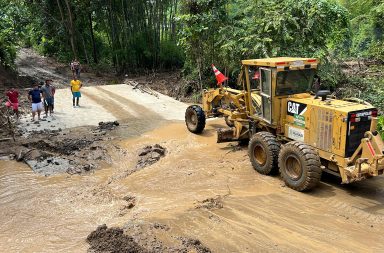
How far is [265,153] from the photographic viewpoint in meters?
8.66

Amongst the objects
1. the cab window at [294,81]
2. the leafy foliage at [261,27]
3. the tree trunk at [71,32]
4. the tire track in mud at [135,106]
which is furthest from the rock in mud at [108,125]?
the tree trunk at [71,32]

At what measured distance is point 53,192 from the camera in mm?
8430

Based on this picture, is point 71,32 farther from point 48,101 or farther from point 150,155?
point 150,155

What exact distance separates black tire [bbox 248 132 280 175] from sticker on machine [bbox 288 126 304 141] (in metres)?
0.35

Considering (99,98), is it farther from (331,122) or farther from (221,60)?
(331,122)

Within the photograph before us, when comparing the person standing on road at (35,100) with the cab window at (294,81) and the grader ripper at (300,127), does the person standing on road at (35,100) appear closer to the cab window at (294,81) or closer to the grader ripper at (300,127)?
the grader ripper at (300,127)

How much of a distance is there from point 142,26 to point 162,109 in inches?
414

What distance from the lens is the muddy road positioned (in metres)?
6.00

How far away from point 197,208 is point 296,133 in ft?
9.71

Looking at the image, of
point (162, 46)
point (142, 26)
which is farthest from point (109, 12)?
point (162, 46)

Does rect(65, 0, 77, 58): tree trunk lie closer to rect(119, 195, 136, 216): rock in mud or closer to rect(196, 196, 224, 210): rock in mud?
rect(119, 195, 136, 216): rock in mud

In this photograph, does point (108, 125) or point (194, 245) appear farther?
point (108, 125)

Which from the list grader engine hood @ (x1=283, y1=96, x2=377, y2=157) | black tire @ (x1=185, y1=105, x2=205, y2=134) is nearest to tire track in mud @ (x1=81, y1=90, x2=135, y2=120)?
black tire @ (x1=185, y1=105, x2=205, y2=134)

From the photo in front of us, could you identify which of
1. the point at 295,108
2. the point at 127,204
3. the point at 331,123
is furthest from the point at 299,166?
the point at 127,204
